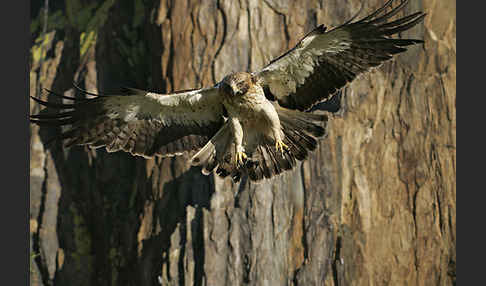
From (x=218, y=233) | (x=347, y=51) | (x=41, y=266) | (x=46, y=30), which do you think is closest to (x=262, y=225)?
(x=218, y=233)

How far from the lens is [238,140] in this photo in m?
5.84

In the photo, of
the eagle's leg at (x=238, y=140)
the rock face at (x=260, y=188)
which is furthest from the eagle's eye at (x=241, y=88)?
the rock face at (x=260, y=188)

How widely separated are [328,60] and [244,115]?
2.84ft

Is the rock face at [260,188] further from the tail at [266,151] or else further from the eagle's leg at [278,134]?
the eagle's leg at [278,134]

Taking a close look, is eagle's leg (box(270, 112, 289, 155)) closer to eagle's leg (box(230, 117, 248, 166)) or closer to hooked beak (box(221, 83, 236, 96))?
eagle's leg (box(230, 117, 248, 166))

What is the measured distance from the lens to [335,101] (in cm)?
708

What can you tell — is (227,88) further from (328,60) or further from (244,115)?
(328,60)

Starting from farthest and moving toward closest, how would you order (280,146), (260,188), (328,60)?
(260,188) < (280,146) < (328,60)

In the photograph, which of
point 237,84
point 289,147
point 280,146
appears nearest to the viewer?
point 237,84

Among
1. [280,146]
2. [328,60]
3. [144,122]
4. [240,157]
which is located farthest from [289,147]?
[144,122]

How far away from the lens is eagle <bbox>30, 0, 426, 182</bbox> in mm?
5547

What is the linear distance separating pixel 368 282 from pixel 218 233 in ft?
5.62

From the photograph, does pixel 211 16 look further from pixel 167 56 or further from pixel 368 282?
pixel 368 282

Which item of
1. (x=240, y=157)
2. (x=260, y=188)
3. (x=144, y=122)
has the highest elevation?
(x=144, y=122)
